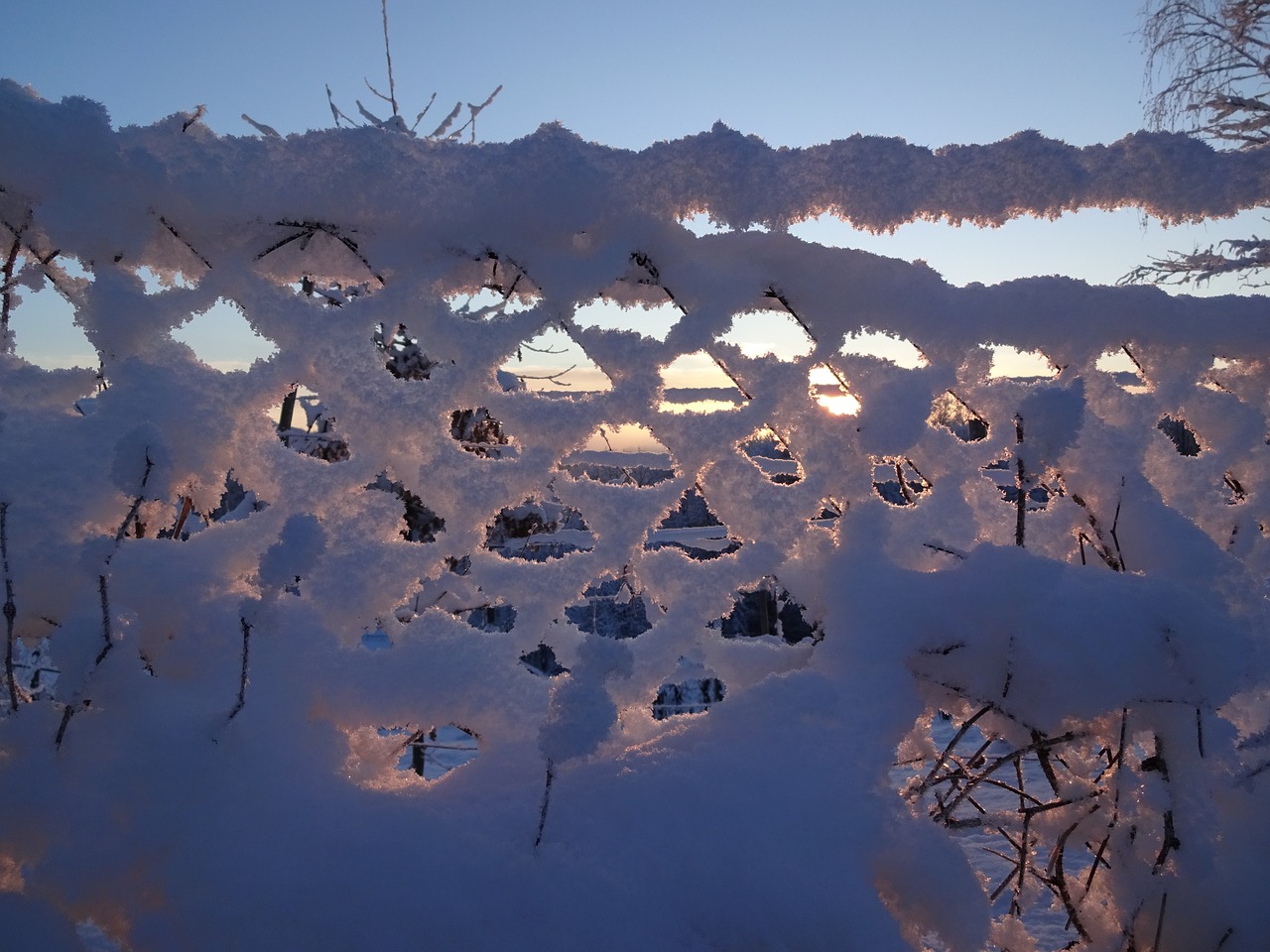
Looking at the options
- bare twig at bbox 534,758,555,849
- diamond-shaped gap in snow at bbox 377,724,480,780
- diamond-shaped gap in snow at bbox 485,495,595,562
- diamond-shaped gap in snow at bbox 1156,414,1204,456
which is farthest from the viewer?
diamond-shaped gap in snow at bbox 485,495,595,562

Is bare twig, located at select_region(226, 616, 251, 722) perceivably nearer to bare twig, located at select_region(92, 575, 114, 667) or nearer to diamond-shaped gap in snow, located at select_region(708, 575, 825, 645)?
bare twig, located at select_region(92, 575, 114, 667)

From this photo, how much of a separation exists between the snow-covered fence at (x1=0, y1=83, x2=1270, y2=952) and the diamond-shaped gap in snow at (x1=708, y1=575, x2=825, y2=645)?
0.06 meters

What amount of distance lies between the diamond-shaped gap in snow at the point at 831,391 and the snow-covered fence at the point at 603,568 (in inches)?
0.4

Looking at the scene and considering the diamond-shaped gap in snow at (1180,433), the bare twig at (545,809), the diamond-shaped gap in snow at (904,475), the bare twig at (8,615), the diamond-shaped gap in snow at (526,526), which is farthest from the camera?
the diamond-shaped gap in snow at (526,526)

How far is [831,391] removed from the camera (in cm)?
126

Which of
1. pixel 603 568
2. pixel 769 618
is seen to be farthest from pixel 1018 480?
pixel 769 618

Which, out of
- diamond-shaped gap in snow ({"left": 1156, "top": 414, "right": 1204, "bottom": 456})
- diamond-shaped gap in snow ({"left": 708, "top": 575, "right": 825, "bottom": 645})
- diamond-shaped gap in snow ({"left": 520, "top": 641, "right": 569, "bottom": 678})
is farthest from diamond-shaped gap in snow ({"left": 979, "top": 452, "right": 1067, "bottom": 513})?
diamond-shaped gap in snow ({"left": 520, "top": 641, "right": 569, "bottom": 678})

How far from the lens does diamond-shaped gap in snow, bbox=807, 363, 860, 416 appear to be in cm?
122

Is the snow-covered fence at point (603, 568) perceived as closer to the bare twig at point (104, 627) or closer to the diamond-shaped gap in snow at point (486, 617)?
the bare twig at point (104, 627)

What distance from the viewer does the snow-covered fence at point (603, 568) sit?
3.06 ft

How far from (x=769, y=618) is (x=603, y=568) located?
31.0 ft

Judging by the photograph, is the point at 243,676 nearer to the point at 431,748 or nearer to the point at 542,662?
the point at 431,748

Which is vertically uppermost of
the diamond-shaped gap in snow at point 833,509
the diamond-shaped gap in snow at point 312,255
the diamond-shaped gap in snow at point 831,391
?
the diamond-shaped gap in snow at point 312,255

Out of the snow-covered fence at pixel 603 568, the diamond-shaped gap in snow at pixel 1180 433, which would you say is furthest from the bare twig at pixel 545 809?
the diamond-shaped gap in snow at pixel 1180 433
